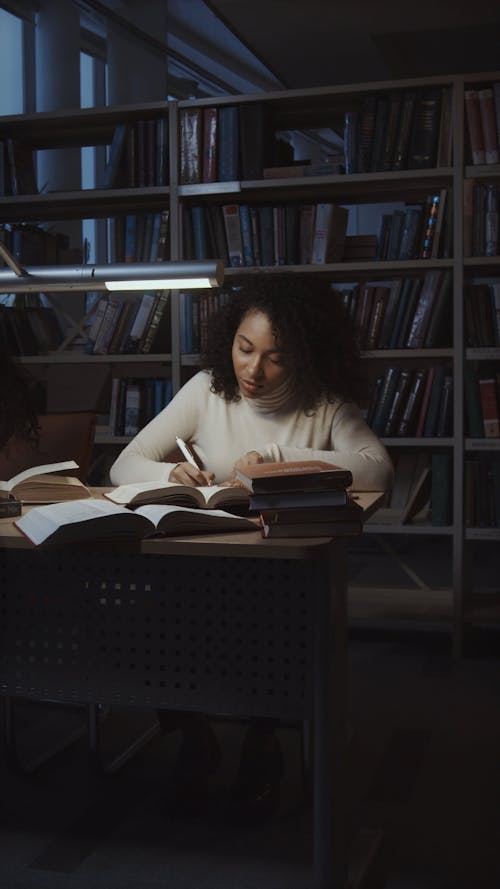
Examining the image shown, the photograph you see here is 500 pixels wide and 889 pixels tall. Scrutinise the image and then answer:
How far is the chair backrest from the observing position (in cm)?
275

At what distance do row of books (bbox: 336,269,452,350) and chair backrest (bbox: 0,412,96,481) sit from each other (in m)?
1.12

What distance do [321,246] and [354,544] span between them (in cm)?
220

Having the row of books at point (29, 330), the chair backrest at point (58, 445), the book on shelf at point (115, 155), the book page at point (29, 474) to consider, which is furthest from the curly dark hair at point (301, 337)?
the row of books at point (29, 330)

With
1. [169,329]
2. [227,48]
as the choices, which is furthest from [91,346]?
[227,48]

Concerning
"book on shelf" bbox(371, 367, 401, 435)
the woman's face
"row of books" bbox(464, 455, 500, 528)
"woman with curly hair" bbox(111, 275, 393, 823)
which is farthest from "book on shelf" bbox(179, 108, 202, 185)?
"row of books" bbox(464, 455, 500, 528)

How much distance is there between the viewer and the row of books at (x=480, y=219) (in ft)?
10.8

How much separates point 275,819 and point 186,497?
0.75m

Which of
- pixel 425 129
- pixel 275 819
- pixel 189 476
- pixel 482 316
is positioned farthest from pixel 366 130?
pixel 275 819

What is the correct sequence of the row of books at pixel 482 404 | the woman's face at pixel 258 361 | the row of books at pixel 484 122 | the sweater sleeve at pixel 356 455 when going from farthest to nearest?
the row of books at pixel 482 404 → the row of books at pixel 484 122 → the woman's face at pixel 258 361 → the sweater sleeve at pixel 356 455

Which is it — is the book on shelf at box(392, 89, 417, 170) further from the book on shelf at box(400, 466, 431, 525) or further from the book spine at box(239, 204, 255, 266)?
the book on shelf at box(400, 466, 431, 525)

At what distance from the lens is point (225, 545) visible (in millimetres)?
1541

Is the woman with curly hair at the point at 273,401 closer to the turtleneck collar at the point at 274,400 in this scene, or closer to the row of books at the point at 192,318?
the turtleneck collar at the point at 274,400

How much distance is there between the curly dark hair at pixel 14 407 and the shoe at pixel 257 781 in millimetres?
1081

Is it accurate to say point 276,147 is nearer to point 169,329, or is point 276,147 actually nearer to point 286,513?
point 169,329
